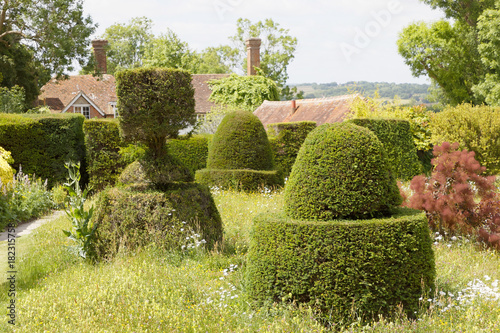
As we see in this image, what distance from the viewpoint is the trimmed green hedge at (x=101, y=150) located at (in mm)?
13062

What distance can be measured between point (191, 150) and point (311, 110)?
7.77 meters

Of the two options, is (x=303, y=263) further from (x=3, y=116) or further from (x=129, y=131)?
(x=3, y=116)

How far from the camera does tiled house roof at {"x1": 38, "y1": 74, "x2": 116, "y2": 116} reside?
36250 millimetres

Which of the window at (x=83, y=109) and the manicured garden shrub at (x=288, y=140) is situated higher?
the window at (x=83, y=109)

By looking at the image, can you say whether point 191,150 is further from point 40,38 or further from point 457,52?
point 457,52

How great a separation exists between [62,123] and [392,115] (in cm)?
1156

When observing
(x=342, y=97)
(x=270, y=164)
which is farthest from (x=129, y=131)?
(x=342, y=97)

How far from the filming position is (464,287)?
16.2 ft

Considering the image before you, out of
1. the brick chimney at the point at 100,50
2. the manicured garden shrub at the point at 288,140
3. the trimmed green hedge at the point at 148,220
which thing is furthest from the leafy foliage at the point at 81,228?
the brick chimney at the point at 100,50

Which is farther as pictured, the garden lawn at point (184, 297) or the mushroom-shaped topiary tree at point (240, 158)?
the mushroom-shaped topiary tree at point (240, 158)

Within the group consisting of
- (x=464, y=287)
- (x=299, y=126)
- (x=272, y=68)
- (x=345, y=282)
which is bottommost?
(x=464, y=287)

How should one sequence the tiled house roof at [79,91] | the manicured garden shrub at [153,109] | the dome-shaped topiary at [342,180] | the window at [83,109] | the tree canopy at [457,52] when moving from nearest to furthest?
1. the dome-shaped topiary at [342,180]
2. the manicured garden shrub at [153,109]
3. the tree canopy at [457,52]
4. the window at [83,109]
5. the tiled house roof at [79,91]

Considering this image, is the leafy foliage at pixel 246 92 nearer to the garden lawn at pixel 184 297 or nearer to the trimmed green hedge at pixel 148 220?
the trimmed green hedge at pixel 148 220

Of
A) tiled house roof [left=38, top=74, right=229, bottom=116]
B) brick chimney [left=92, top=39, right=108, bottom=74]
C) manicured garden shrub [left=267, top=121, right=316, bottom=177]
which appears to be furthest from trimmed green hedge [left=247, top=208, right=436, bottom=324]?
brick chimney [left=92, top=39, right=108, bottom=74]
